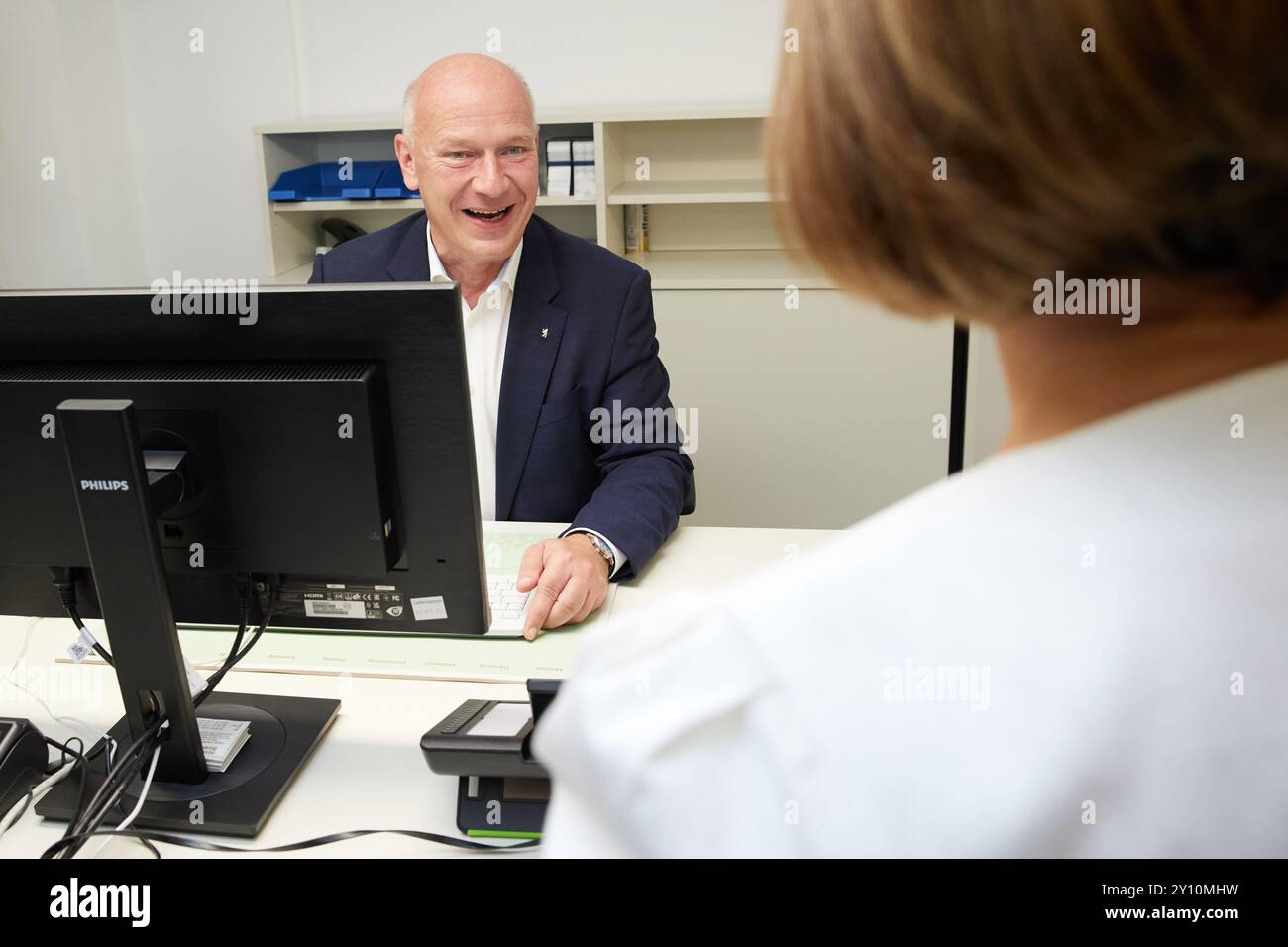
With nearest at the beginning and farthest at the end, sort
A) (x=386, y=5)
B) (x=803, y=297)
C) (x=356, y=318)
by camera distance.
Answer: (x=356, y=318)
(x=803, y=297)
(x=386, y=5)

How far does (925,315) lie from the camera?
48 centimetres

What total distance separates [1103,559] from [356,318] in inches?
29.8

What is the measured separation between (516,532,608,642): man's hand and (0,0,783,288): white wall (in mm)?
2112

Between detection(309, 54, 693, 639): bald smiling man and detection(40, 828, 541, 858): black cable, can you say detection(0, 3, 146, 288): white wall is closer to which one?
detection(309, 54, 693, 639): bald smiling man

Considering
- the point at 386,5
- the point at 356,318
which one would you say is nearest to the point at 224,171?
the point at 386,5

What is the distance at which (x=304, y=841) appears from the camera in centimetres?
98

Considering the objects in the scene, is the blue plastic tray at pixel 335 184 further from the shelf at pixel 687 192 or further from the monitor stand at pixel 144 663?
the monitor stand at pixel 144 663

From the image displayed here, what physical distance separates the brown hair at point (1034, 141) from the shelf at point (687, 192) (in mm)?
2454

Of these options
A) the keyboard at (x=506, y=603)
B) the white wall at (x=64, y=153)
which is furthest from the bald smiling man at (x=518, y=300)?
the white wall at (x=64, y=153)

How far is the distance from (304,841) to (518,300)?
1.20 metres

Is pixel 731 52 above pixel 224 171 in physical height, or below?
above

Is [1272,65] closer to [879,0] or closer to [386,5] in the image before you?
[879,0]

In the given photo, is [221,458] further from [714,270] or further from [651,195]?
[714,270]

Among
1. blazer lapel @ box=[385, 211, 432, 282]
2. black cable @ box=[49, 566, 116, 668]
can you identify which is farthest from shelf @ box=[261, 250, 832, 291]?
black cable @ box=[49, 566, 116, 668]
